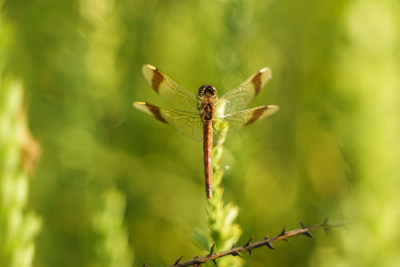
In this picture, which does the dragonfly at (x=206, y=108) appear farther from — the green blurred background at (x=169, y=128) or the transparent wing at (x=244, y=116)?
the green blurred background at (x=169, y=128)

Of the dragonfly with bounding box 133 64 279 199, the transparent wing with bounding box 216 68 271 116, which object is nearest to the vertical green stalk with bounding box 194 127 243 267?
the dragonfly with bounding box 133 64 279 199

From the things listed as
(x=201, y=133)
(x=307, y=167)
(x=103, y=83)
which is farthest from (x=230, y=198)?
(x=103, y=83)

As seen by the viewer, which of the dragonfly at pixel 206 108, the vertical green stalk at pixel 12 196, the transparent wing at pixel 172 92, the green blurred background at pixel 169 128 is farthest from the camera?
the green blurred background at pixel 169 128

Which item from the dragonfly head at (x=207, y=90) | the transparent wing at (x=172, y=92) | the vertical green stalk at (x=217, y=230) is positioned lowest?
the vertical green stalk at (x=217, y=230)

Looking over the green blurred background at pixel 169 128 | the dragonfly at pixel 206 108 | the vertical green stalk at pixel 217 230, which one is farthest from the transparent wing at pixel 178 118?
the vertical green stalk at pixel 217 230

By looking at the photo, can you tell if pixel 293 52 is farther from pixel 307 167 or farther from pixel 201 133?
pixel 201 133

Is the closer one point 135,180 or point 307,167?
point 307,167

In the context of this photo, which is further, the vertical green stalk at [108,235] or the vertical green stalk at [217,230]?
the vertical green stalk at [108,235]
